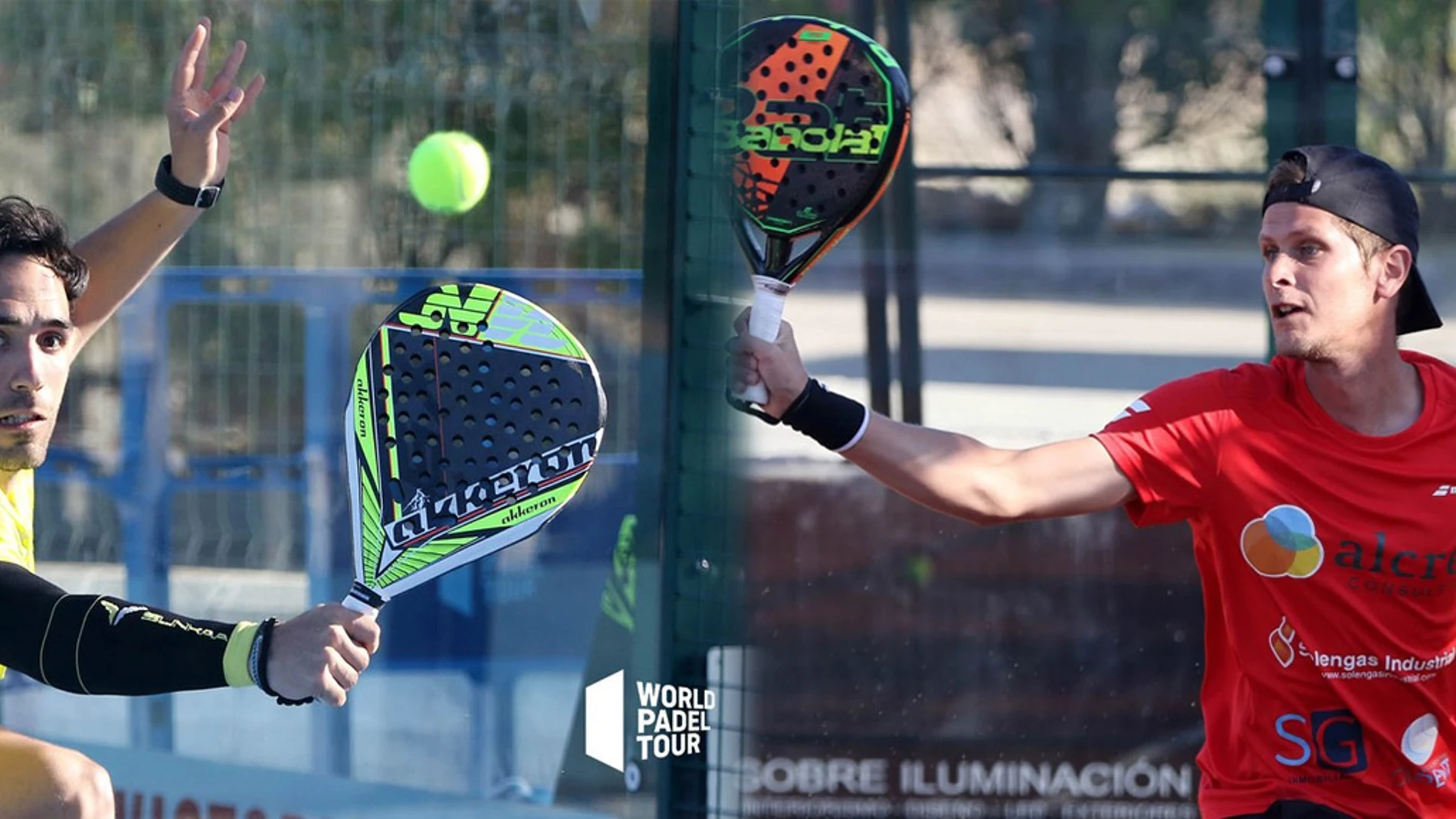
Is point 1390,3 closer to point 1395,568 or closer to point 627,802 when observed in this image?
point 1395,568

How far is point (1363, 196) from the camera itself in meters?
2.73

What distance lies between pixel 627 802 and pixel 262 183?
1.44 meters

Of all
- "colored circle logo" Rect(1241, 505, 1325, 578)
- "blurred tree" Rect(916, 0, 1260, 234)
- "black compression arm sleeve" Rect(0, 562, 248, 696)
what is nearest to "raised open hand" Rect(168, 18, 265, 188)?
"black compression arm sleeve" Rect(0, 562, 248, 696)

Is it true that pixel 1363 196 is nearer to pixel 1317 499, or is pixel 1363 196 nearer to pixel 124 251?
pixel 1317 499

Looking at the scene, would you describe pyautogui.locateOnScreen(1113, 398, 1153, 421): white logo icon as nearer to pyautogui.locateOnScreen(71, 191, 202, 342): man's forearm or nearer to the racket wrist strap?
the racket wrist strap

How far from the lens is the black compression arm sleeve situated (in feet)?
7.97

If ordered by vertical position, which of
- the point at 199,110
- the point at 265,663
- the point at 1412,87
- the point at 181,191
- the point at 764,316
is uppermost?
the point at 1412,87

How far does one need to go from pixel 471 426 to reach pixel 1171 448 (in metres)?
1.09

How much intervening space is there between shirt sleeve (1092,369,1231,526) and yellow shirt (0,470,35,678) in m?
1.69

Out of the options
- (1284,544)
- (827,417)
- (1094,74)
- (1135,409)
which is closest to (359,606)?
(827,417)

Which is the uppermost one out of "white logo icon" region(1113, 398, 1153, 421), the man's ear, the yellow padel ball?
the yellow padel ball

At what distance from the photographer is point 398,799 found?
354 cm

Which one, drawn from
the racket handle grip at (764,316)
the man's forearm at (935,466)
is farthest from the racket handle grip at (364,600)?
the man's forearm at (935,466)

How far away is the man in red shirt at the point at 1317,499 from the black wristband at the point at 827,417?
78 mm
